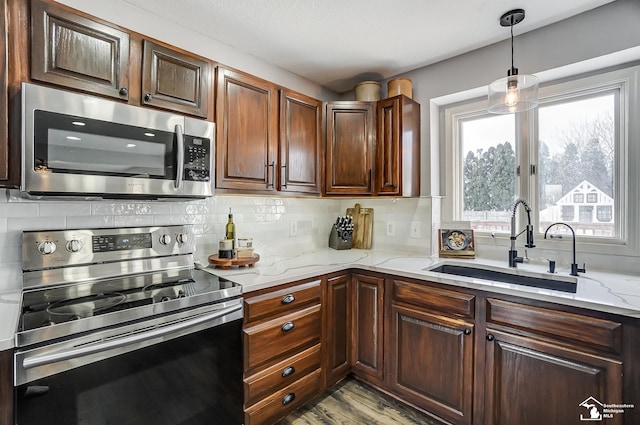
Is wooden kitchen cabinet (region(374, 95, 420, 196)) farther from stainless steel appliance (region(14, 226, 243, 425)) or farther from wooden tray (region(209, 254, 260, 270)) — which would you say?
stainless steel appliance (region(14, 226, 243, 425))

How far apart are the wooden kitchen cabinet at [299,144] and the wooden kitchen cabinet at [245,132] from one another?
64 millimetres

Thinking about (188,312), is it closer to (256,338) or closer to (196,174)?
(256,338)

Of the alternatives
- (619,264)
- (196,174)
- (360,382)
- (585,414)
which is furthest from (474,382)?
(196,174)

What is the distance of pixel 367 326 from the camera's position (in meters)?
2.03

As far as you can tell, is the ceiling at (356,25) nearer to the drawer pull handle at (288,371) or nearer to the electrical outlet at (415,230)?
the electrical outlet at (415,230)

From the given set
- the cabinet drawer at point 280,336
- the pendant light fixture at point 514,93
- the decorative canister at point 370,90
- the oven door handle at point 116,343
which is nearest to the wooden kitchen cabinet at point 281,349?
the cabinet drawer at point 280,336

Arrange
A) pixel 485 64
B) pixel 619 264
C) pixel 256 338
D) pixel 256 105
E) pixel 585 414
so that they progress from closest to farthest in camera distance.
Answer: pixel 585 414 → pixel 256 338 → pixel 619 264 → pixel 256 105 → pixel 485 64

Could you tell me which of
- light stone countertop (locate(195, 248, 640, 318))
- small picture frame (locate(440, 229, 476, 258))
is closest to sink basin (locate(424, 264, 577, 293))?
light stone countertop (locate(195, 248, 640, 318))

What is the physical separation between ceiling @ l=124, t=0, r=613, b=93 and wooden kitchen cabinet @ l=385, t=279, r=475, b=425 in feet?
5.06

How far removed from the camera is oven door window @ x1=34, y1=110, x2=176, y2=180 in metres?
1.23

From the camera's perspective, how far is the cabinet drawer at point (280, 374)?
61.7 inches

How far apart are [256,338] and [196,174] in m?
0.91

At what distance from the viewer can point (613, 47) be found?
1670mm

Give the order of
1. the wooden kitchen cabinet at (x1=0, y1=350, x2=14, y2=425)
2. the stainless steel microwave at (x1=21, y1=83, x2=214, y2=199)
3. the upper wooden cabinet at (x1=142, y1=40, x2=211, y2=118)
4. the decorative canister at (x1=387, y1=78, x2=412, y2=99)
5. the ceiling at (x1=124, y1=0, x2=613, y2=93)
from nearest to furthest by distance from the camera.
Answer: the wooden kitchen cabinet at (x1=0, y1=350, x2=14, y2=425) < the stainless steel microwave at (x1=21, y1=83, x2=214, y2=199) < the upper wooden cabinet at (x1=142, y1=40, x2=211, y2=118) < the ceiling at (x1=124, y1=0, x2=613, y2=93) < the decorative canister at (x1=387, y1=78, x2=412, y2=99)
